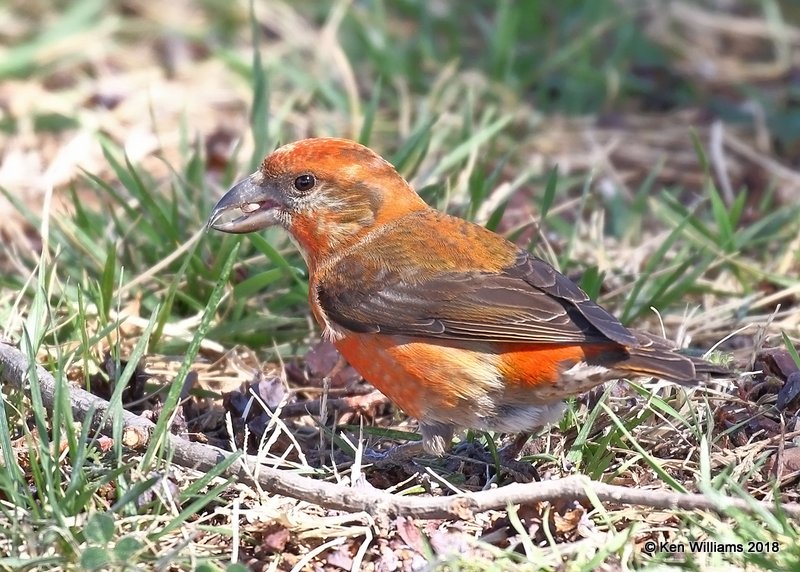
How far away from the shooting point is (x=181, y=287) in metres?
4.83

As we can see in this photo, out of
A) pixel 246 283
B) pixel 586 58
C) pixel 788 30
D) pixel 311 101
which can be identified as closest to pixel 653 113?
pixel 586 58

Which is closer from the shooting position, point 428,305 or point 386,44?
point 428,305

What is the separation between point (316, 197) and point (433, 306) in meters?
0.76

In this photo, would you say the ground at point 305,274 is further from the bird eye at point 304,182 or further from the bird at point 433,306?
the bird eye at point 304,182

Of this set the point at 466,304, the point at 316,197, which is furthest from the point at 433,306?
the point at 316,197

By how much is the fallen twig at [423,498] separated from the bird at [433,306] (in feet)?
1.45

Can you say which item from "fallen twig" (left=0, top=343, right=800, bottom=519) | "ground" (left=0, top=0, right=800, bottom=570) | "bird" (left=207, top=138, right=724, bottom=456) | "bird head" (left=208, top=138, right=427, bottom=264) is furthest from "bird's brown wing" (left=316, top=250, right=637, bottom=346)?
"fallen twig" (left=0, top=343, right=800, bottom=519)

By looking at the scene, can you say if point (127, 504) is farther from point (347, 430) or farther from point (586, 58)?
point (586, 58)

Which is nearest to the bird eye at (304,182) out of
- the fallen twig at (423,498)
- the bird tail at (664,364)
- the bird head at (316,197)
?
the bird head at (316,197)

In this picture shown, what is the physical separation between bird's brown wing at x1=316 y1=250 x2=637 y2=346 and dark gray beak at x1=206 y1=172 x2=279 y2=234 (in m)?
0.38

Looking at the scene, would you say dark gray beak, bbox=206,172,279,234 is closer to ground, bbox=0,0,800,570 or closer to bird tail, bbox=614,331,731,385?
ground, bbox=0,0,800,570

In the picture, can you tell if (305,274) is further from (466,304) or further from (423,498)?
(423,498)

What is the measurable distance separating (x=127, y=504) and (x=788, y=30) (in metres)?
6.27

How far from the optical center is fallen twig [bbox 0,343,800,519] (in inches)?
131
